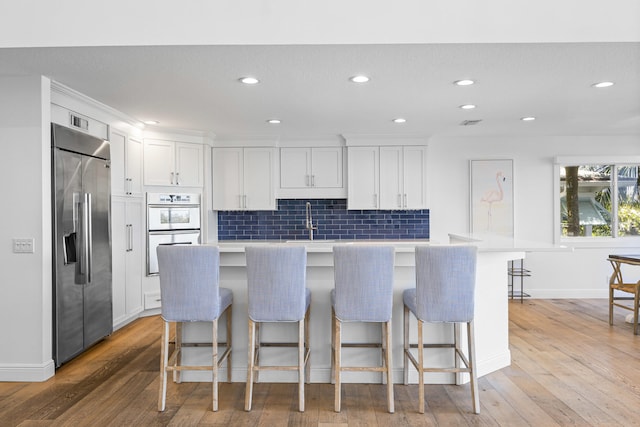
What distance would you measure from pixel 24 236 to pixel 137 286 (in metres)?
1.84

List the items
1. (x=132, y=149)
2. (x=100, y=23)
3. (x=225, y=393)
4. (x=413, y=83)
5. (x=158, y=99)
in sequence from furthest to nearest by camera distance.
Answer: (x=132, y=149)
(x=158, y=99)
(x=413, y=83)
(x=225, y=393)
(x=100, y=23)

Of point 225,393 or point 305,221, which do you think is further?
point 305,221

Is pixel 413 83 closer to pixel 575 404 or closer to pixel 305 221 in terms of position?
pixel 575 404

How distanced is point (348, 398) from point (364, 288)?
79cm

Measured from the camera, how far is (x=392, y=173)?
596cm

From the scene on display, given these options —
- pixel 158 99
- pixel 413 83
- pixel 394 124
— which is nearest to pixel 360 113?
pixel 394 124

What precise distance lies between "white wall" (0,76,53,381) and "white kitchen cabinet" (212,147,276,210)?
110 inches

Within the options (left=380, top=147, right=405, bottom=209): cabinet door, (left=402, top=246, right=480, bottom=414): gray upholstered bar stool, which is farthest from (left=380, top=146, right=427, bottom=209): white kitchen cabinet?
(left=402, top=246, right=480, bottom=414): gray upholstered bar stool

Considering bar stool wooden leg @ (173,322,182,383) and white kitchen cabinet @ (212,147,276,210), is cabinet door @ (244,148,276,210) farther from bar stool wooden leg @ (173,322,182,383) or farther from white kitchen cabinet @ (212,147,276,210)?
bar stool wooden leg @ (173,322,182,383)

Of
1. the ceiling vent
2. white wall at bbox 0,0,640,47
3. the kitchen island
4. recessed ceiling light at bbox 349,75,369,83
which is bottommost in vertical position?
the kitchen island

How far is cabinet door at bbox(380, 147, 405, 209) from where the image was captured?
595 cm

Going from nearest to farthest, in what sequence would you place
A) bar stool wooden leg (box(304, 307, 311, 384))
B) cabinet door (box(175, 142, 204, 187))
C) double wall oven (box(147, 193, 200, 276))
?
bar stool wooden leg (box(304, 307, 311, 384))
double wall oven (box(147, 193, 200, 276))
cabinet door (box(175, 142, 204, 187))

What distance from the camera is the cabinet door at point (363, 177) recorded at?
5.96 metres

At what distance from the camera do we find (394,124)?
17.2 feet
